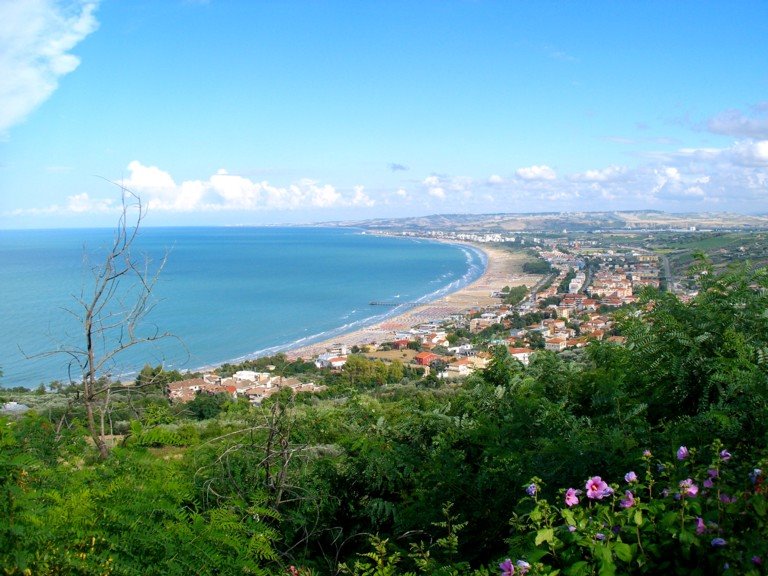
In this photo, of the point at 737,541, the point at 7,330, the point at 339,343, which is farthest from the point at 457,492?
the point at 7,330

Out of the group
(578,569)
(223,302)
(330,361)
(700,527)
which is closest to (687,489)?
(700,527)

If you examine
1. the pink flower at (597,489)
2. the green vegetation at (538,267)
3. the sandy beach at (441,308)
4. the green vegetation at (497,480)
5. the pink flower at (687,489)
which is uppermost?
the pink flower at (687,489)

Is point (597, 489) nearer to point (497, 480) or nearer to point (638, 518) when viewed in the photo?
point (638, 518)

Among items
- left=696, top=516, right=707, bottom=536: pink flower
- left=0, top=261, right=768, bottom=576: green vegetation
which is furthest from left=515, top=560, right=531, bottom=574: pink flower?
left=696, top=516, right=707, bottom=536: pink flower

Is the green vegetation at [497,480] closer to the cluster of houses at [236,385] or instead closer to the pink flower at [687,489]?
the pink flower at [687,489]

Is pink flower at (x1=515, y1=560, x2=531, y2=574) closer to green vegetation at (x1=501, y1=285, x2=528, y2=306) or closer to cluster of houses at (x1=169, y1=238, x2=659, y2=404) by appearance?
cluster of houses at (x1=169, y1=238, x2=659, y2=404)

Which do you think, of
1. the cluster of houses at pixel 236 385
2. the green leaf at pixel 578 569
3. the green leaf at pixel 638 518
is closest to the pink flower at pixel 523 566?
the green leaf at pixel 578 569
